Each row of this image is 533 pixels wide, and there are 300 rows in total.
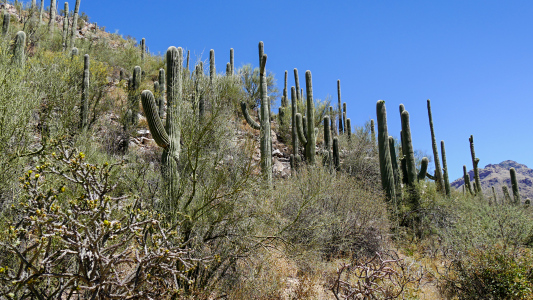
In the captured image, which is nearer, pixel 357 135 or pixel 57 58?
pixel 57 58

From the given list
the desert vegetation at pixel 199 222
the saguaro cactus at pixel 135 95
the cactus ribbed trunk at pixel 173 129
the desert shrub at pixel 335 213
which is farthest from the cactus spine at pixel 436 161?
the saguaro cactus at pixel 135 95

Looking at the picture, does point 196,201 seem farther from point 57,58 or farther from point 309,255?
point 57,58

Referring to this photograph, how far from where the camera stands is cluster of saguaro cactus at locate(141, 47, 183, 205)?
21.4ft

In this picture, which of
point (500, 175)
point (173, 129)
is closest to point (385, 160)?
point (173, 129)

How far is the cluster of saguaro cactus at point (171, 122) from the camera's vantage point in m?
6.53

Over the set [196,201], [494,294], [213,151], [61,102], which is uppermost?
[61,102]

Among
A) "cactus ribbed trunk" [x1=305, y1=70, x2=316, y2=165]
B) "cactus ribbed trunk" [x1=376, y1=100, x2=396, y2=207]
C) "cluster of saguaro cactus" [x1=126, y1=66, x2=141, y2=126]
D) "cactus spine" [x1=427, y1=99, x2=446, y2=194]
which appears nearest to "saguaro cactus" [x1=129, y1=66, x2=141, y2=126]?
"cluster of saguaro cactus" [x1=126, y1=66, x2=141, y2=126]

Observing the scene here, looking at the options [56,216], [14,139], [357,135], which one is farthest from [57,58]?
[357,135]

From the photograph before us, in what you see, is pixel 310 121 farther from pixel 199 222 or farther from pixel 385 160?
pixel 199 222

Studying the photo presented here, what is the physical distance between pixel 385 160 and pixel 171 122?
26.8 feet

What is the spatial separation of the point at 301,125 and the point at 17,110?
419 inches

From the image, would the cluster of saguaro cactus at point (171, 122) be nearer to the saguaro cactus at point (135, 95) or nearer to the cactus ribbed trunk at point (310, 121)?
the cactus ribbed trunk at point (310, 121)

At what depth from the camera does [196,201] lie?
6.11m

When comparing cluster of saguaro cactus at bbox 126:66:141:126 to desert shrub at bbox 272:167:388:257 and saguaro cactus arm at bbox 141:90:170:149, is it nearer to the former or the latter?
saguaro cactus arm at bbox 141:90:170:149
